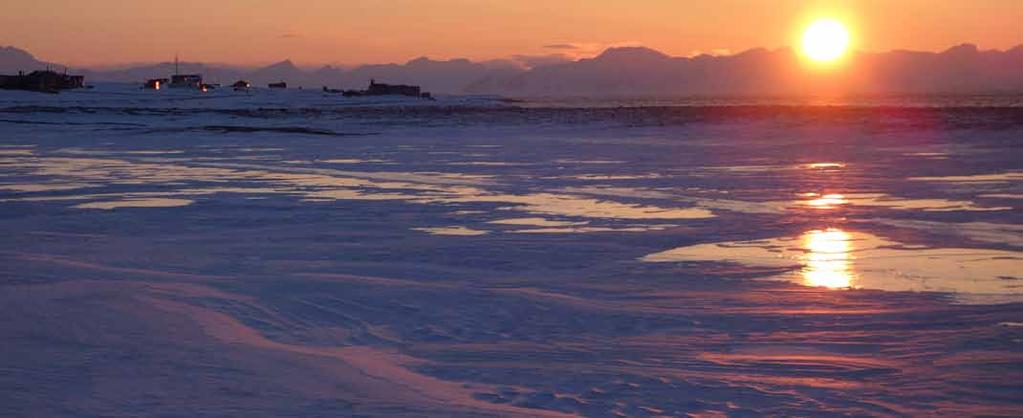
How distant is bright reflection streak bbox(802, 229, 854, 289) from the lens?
867 centimetres

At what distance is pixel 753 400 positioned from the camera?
5516 mm

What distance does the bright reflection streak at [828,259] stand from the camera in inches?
341

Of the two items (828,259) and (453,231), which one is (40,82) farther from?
(828,259)

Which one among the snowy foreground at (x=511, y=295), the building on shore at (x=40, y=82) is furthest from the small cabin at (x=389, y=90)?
the snowy foreground at (x=511, y=295)

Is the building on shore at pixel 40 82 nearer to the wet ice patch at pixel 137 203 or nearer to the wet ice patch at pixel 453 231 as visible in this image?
the wet ice patch at pixel 137 203

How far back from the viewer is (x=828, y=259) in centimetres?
971

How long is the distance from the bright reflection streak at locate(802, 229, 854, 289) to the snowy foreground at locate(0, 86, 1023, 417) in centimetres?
4

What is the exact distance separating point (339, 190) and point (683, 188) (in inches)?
182

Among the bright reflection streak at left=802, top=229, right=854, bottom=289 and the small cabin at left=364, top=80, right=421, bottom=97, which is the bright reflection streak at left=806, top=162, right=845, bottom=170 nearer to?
the bright reflection streak at left=802, top=229, right=854, bottom=289

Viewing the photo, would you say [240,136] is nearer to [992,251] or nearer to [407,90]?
[992,251]

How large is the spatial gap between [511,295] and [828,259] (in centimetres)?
299

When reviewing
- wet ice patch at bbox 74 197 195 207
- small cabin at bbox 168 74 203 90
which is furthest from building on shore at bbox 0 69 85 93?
wet ice patch at bbox 74 197 195 207

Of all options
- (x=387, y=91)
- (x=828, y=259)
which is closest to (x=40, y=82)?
(x=387, y=91)

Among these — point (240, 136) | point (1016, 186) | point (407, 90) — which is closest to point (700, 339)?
point (1016, 186)
